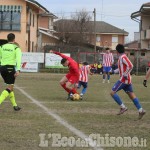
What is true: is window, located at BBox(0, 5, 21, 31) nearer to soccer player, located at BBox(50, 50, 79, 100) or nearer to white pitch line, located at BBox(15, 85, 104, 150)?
soccer player, located at BBox(50, 50, 79, 100)

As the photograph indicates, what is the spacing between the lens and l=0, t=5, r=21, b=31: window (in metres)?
50.6

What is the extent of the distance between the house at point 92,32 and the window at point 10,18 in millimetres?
13492

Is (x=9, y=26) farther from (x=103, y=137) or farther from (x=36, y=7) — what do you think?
(x=103, y=137)

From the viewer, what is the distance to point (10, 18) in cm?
5075

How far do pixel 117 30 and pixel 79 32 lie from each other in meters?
22.1

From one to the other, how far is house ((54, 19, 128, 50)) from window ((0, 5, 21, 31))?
1349 cm

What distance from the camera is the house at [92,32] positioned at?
74494 millimetres

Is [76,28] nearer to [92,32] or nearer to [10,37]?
[92,32]

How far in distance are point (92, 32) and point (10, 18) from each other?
32460 millimetres

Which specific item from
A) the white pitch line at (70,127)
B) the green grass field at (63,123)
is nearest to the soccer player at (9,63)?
the green grass field at (63,123)

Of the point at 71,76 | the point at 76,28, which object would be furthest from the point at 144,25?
the point at 71,76

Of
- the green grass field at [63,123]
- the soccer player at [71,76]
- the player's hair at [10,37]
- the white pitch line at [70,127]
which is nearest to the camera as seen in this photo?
the white pitch line at [70,127]

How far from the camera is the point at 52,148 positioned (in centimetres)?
745

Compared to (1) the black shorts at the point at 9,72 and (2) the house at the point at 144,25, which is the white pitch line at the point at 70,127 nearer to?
(1) the black shorts at the point at 9,72
